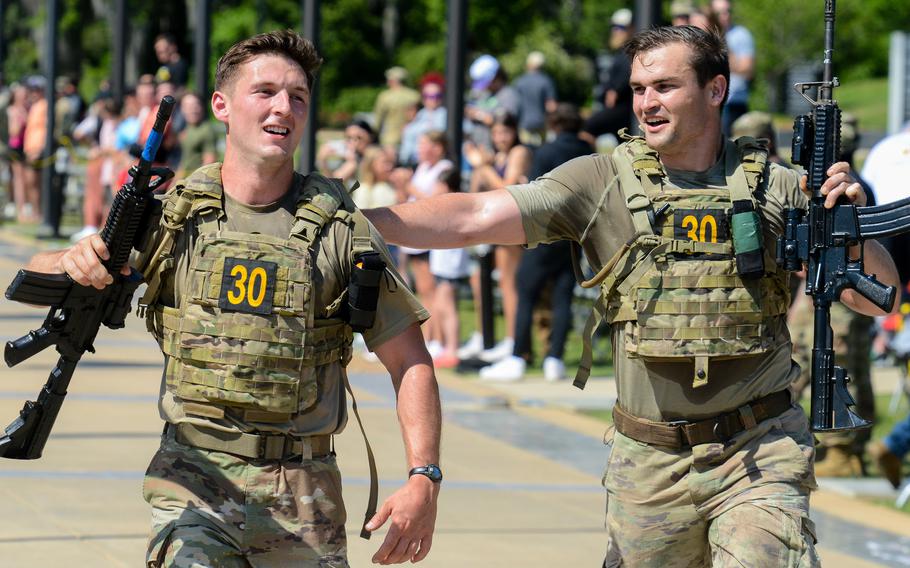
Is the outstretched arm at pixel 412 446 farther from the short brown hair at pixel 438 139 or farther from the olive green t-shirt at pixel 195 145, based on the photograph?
the olive green t-shirt at pixel 195 145

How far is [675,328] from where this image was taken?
16.5ft

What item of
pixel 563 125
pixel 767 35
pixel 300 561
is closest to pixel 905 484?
pixel 563 125

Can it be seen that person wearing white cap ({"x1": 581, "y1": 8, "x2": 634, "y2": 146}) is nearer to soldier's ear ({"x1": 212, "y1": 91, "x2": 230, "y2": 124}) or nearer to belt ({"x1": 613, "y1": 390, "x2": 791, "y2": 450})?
belt ({"x1": 613, "y1": 390, "x2": 791, "y2": 450})

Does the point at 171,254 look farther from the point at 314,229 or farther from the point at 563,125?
the point at 563,125

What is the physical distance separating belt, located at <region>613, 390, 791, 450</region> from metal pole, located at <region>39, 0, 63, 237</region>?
19442 mm

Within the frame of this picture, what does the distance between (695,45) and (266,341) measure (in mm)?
1688

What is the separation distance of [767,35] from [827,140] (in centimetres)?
7293

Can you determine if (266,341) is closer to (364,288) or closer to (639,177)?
(364,288)

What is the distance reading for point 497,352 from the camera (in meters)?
13.9

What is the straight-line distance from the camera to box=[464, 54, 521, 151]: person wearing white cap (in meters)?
16.3

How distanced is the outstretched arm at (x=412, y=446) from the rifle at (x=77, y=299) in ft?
2.46

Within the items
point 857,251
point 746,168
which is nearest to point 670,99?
point 746,168

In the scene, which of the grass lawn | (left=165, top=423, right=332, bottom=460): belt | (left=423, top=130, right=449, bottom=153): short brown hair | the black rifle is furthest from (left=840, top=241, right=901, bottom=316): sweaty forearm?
the grass lawn

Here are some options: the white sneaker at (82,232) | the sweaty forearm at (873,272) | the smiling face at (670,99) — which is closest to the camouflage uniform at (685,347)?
the smiling face at (670,99)
